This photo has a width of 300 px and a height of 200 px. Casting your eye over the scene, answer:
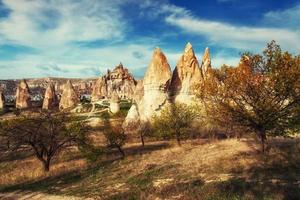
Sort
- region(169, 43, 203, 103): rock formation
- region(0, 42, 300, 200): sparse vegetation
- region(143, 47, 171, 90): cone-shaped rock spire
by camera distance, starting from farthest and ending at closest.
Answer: region(169, 43, 203, 103): rock formation, region(143, 47, 171, 90): cone-shaped rock spire, region(0, 42, 300, 200): sparse vegetation

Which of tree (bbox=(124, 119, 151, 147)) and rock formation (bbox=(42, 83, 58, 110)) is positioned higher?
rock formation (bbox=(42, 83, 58, 110))

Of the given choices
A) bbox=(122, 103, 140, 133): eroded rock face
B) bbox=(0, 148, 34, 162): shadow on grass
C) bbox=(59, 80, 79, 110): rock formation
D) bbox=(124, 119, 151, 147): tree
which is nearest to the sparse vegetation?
bbox=(0, 148, 34, 162): shadow on grass

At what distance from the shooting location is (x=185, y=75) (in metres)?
71.2

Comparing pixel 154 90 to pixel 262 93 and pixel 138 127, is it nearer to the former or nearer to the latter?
pixel 138 127

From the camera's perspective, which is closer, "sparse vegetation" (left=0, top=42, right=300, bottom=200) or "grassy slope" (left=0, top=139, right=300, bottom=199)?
"grassy slope" (left=0, top=139, right=300, bottom=199)

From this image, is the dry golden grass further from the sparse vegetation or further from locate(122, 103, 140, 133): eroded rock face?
locate(122, 103, 140, 133): eroded rock face

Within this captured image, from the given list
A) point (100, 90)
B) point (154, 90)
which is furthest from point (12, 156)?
point (100, 90)

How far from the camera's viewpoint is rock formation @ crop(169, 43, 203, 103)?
2749 inches

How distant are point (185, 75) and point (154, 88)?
6.19 m

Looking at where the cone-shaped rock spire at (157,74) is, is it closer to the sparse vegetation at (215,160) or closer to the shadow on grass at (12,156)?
the shadow on grass at (12,156)

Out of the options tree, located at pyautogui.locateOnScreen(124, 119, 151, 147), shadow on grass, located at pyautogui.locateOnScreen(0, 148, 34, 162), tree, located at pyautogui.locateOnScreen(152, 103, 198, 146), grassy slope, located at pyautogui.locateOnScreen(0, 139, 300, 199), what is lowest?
shadow on grass, located at pyautogui.locateOnScreen(0, 148, 34, 162)

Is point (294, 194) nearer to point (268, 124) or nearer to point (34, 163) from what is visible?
point (268, 124)

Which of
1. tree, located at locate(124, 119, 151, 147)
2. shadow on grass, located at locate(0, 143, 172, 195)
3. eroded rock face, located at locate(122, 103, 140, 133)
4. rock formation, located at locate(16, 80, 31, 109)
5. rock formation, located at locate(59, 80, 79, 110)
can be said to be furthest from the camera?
rock formation, located at locate(16, 80, 31, 109)

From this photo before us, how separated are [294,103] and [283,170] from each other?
5886 mm
